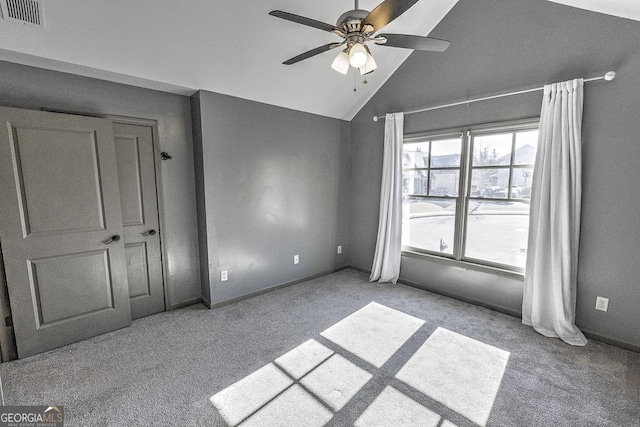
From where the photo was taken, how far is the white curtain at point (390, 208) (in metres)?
3.67

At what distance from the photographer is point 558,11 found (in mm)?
2494

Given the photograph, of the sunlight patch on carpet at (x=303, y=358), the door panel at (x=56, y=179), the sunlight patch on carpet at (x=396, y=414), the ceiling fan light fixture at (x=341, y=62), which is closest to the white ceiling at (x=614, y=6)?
the ceiling fan light fixture at (x=341, y=62)

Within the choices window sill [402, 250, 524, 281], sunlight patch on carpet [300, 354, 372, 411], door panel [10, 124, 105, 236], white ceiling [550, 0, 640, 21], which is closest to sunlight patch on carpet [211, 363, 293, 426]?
sunlight patch on carpet [300, 354, 372, 411]

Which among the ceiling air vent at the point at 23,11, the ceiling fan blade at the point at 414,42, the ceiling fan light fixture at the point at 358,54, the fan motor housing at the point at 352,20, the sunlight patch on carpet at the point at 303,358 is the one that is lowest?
the sunlight patch on carpet at the point at 303,358

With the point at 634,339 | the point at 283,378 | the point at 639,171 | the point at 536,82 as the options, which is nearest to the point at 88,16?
the point at 283,378

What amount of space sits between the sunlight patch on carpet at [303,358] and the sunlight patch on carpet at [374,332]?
0.19m

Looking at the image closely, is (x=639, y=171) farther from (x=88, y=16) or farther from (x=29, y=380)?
(x=29, y=380)

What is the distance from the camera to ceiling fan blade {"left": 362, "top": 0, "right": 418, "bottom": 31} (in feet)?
4.61

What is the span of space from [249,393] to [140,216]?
2053mm

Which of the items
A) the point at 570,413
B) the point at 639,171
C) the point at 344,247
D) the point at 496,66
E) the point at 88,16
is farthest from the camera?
the point at 344,247

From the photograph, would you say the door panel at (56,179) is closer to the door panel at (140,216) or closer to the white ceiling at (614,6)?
the door panel at (140,216)

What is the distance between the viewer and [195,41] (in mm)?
2412

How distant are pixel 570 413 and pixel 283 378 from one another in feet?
6.10

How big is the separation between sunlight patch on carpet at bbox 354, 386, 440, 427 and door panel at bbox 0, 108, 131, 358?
2460 millimetres
